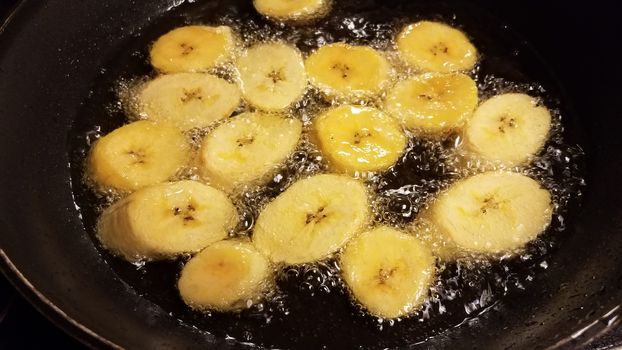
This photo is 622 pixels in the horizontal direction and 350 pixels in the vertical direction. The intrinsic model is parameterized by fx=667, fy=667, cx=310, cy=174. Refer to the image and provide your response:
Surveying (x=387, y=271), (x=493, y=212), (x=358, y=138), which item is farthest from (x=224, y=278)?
(x=493, y=212)

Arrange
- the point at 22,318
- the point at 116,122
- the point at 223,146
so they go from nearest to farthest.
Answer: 1. the point at 22,318
2. the point at 223,146
3. the point at 116,122

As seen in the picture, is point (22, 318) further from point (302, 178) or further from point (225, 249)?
point (302, 178)

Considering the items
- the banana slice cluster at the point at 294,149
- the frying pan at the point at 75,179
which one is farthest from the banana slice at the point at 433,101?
the frying pan at the point at 75,179

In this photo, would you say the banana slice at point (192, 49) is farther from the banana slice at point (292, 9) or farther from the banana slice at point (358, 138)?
the banana slice at point (358, 138)

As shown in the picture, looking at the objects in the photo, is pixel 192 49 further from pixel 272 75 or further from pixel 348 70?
pixel 348 70

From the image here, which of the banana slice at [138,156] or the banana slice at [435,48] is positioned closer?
the banana slice at [138,156]

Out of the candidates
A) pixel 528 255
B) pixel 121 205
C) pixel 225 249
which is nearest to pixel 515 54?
pixel 528 255

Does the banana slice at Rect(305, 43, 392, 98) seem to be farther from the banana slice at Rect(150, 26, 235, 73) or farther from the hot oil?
the banana slice at Rect(150, 26, 235, 73)
